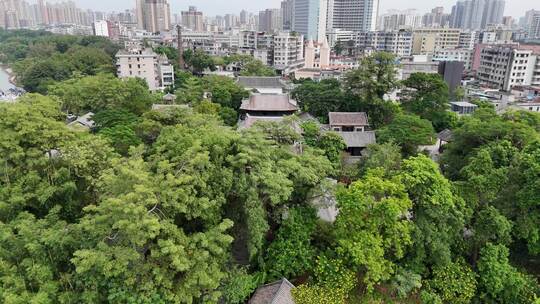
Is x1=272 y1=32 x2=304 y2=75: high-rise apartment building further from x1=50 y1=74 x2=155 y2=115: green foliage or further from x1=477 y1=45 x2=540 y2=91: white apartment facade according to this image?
x1=50 y1=74 x2=155 y2=115: green foliage

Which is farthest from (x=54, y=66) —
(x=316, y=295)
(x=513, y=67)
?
(x=513, y=67)

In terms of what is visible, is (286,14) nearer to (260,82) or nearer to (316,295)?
(260,82)

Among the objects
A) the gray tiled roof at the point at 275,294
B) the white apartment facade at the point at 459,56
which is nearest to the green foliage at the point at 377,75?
the gray tiled roof at the point at 275,294

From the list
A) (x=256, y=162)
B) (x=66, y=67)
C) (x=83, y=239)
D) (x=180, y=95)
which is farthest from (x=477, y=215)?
(x=66, y=67)

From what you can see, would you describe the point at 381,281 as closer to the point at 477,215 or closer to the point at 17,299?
the point at 477,215

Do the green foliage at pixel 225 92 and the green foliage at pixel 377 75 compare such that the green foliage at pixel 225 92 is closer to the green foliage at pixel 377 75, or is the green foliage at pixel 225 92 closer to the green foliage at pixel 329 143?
the green foliage at pixel 377 75
